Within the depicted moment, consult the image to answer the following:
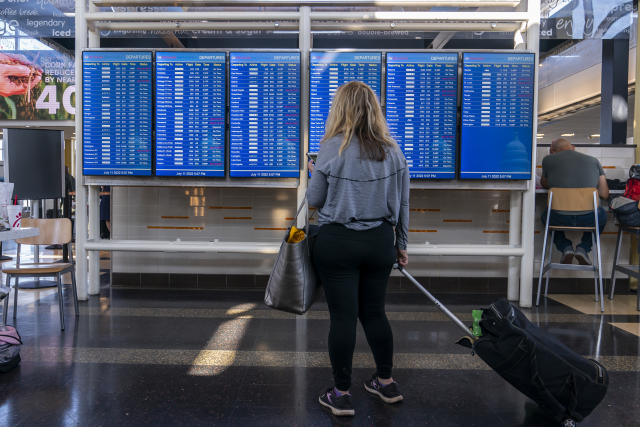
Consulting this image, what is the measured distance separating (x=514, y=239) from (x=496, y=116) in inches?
51.9

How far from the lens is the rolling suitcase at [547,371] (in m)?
2.10

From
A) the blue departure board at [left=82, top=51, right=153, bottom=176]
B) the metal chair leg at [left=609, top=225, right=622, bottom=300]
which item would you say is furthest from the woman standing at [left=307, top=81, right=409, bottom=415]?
the metal chair leg at [left=609, top=225, right=622, bottom=300]

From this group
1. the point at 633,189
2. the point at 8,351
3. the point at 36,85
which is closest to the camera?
the point at 8,351

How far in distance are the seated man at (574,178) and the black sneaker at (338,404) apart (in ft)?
11.6

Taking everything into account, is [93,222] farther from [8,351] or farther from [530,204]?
[530,204]

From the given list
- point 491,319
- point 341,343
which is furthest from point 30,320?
point 491,319

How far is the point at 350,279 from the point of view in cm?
215

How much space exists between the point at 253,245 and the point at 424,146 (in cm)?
198

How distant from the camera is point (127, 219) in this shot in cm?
524

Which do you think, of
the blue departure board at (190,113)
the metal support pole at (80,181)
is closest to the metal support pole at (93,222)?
the metal support pole at (80,181)

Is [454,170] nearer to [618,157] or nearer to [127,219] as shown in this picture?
[618,157]

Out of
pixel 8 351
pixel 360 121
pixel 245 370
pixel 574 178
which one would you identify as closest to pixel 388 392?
pixel 245 370

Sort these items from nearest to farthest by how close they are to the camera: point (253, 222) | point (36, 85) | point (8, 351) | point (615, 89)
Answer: point (8, 351)
point (253, 222)
point (615, 89)
point (36, 85)

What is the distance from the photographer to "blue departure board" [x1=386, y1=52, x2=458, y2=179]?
4.52 metres
